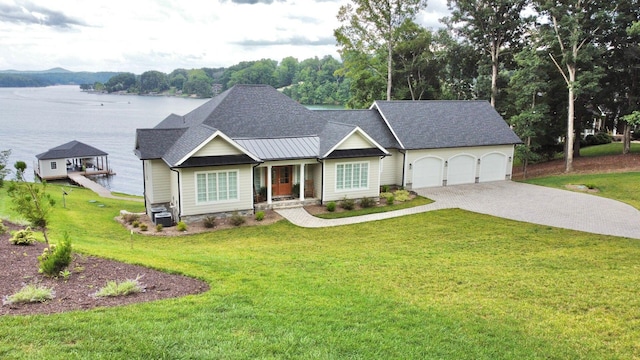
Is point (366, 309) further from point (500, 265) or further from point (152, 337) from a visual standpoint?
point (500, 265)

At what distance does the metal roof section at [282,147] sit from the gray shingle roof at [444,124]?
649 centimetres

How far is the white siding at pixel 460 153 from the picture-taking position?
26.0m

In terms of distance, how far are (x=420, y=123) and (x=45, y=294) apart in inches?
932

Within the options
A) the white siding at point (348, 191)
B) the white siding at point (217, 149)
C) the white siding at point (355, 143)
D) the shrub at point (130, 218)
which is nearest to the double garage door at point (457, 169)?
the white siding at point (348, 191)

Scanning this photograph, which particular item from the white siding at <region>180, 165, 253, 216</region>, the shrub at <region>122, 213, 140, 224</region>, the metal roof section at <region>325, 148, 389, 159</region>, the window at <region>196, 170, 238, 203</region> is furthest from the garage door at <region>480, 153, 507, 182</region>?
the shrub at <region>122, 213, 140, 224</region>

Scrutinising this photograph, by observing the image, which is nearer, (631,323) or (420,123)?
(631,323)

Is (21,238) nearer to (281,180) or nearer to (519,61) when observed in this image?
(281,180)

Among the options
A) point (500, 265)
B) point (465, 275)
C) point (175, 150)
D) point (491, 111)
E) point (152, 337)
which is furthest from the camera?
point (491, 111)

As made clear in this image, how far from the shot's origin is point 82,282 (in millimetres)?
8594

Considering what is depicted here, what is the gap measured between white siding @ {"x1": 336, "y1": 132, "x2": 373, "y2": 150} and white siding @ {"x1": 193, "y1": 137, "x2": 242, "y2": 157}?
5.63 metres

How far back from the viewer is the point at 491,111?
3041cm

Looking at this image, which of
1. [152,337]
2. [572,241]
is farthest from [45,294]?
[572,241]

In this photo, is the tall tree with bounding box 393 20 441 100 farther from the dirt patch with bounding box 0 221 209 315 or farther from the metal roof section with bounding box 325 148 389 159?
the dirt patch with bounding box 0 221 209 315

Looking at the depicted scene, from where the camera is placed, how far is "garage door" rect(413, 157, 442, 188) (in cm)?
2628
